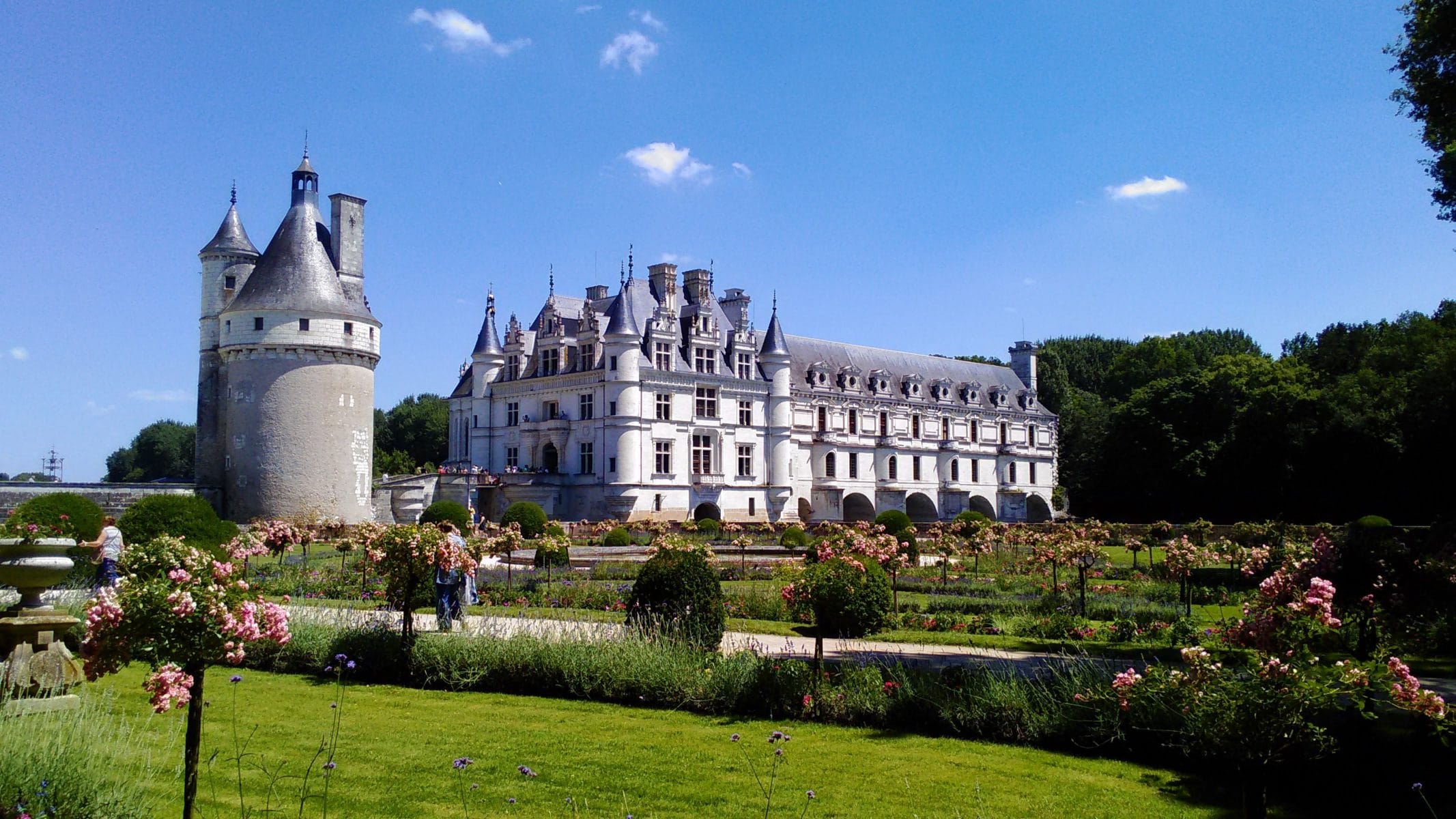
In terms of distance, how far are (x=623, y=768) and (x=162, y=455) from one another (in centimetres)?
9151

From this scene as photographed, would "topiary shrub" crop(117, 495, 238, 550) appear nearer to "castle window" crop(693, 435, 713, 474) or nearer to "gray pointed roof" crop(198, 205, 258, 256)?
"gray pointed roof" crop(198, 205, 258, 256)

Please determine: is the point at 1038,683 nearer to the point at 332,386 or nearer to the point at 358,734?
the point at 358,734

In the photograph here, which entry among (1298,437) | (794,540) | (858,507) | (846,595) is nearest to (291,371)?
(794,540)

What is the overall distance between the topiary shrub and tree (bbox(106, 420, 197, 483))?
69339 mm

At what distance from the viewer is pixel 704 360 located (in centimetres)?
4794

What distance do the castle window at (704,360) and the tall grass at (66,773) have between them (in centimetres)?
4144

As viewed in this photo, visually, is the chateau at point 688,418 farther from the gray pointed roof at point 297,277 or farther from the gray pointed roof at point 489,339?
the gray pointed roof at point 297,277

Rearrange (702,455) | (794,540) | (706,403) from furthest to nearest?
(706,403)
(702,455)
(794,540)

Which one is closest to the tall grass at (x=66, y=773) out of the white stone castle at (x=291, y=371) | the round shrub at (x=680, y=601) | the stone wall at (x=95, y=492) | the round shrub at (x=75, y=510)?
the round shrub at (x=680, y=601)

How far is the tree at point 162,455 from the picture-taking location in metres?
86.6

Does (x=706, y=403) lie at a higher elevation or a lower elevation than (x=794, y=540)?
higher

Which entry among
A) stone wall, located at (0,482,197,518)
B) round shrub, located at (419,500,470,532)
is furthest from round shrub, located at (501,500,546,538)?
stone wall, located at (0,482,197,518)

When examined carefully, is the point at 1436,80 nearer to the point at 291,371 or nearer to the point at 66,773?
the point at 66,773

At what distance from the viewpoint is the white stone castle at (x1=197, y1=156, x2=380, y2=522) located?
36.5 metres
